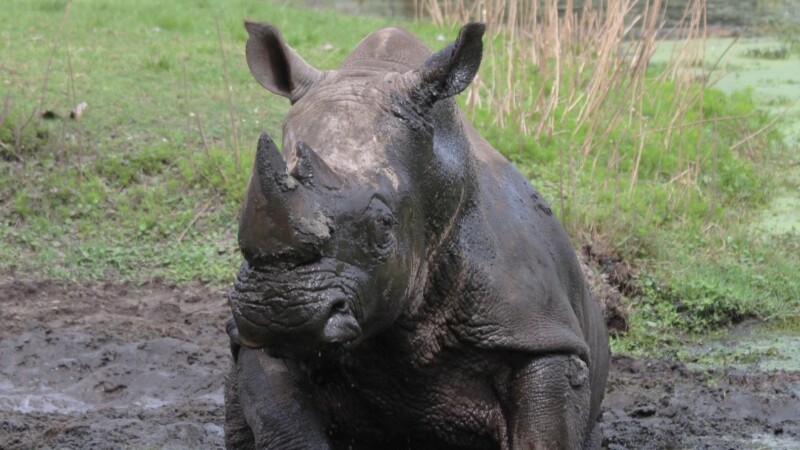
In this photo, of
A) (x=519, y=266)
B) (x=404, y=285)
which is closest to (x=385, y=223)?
(x=404, y=285)

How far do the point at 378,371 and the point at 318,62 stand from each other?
821 cm

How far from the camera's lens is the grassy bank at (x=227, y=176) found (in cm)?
822

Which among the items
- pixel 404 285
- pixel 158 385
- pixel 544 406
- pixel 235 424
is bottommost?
pixel 158 385

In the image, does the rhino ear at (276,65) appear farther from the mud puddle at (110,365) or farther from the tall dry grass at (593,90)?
the tall dry grass at (593,90)

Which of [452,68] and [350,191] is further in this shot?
[452,68]

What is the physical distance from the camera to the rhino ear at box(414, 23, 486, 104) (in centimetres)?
397

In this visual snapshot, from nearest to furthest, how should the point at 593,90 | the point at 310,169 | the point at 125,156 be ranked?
the point at 310,169
the point at 125,156
the point at 593,90

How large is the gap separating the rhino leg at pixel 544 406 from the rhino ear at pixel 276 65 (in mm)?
1120

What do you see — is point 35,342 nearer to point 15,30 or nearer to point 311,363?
point 311,363

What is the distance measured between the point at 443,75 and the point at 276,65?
2.00ft

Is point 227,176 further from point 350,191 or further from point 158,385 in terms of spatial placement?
point 350,191

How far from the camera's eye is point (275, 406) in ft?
14.0

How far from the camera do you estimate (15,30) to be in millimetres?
12336

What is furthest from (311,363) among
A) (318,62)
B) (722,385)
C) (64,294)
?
(318,62)
